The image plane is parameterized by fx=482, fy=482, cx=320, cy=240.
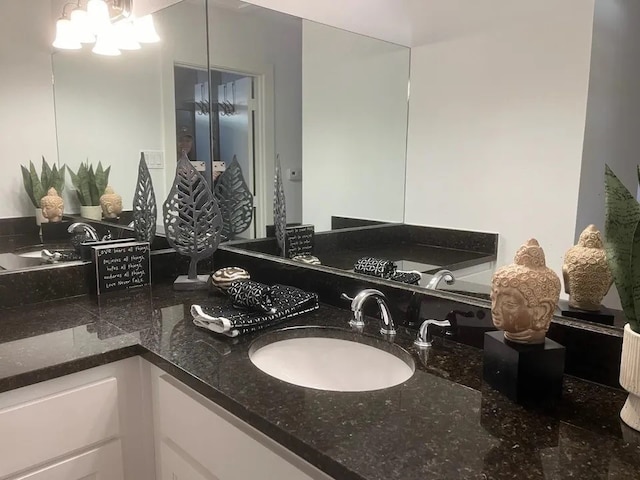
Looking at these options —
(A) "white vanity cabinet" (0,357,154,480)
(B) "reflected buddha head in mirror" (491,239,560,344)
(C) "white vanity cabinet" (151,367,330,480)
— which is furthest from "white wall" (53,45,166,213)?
(B) "reflected buddha head in mirror" (491,239,560,344)

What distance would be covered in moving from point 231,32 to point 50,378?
1.45m

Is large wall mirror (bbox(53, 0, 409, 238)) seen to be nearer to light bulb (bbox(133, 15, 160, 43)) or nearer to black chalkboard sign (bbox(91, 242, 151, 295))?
light bulb (bbox(133, 15, 160, 43))

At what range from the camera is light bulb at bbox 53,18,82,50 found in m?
1.64

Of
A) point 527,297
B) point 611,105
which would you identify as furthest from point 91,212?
point 611,105

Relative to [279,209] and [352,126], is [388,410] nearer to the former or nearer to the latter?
[352,126]

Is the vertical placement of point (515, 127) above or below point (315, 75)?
below

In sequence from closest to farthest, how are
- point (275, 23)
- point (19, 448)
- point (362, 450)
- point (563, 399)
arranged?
1. point (362, 450)
2. point (563, 399)
3. point (19, 448)
4. point (275, 23)

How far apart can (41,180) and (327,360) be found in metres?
1.14

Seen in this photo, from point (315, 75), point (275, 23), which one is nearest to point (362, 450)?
point (315, 75)

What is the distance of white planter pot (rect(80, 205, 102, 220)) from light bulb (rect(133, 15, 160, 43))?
27.9 inches

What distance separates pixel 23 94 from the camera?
5.14 feet

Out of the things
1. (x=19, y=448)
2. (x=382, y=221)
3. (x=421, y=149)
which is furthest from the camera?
(x=382, y=221)

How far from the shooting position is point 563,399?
91 centimetres

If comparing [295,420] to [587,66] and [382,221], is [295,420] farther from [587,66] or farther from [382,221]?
[587,66]
